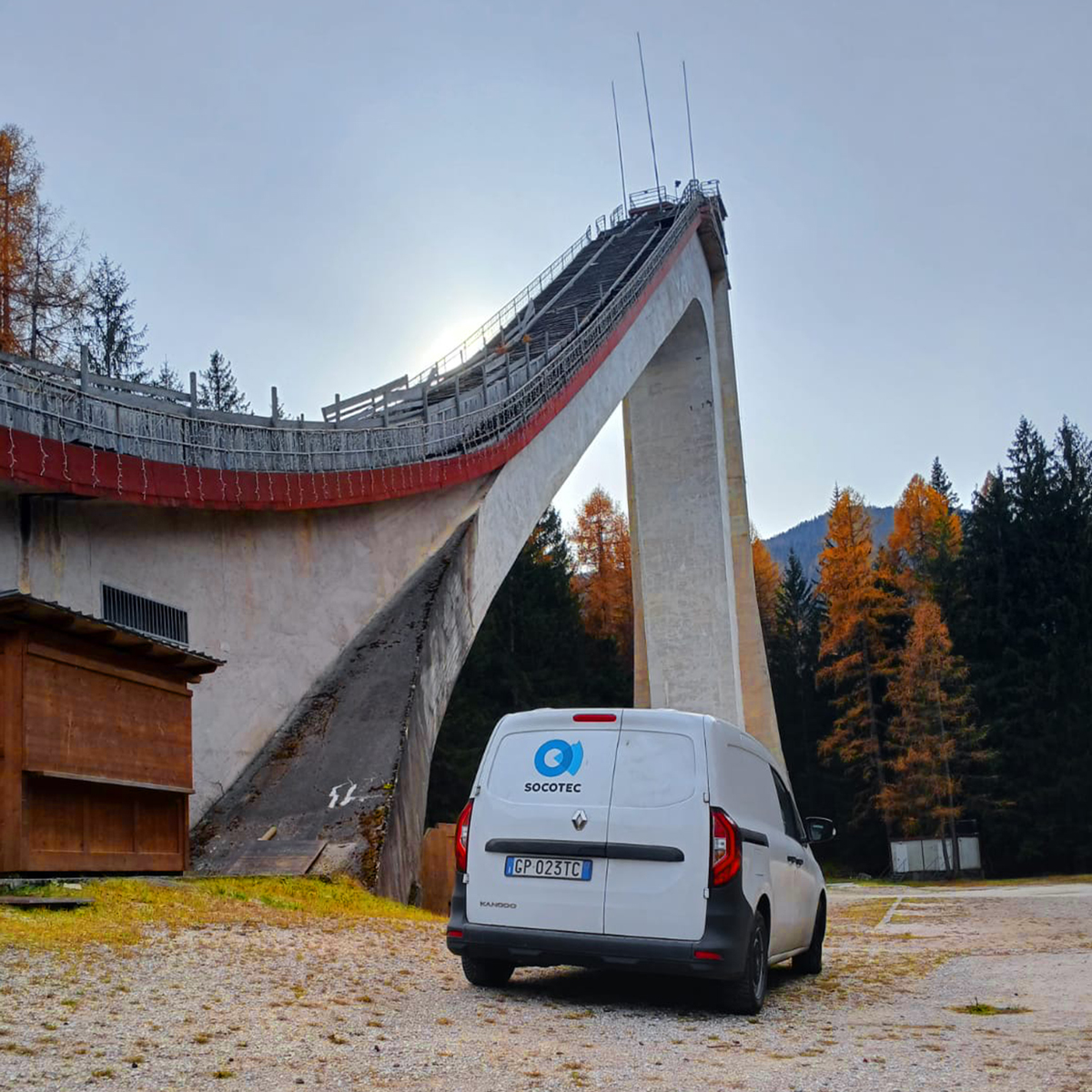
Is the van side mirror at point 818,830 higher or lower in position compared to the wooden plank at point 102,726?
lower

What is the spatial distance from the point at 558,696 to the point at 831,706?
10888 millimetres

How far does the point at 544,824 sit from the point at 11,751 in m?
4.49

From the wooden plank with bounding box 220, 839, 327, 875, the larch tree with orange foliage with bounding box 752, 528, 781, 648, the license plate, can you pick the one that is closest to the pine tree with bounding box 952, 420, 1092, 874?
the larch tree with orange foliage with bounding box 752, 528, 781, 648

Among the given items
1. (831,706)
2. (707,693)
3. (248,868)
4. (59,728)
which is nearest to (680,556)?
(707,693)

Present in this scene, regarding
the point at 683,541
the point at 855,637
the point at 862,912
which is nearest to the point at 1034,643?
the point at 855,637

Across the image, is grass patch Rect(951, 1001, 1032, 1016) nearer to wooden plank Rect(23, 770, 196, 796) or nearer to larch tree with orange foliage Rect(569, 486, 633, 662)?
wooden plank Rect(23, 770, 196, 796)

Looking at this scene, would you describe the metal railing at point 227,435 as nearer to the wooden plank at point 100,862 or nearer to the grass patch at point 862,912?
the wooden plank at point 100,862

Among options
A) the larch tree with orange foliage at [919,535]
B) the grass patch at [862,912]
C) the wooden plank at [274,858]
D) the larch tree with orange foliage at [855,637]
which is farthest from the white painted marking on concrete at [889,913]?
the larch tree with orange foliage at [919,535]

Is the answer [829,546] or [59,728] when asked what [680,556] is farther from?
[59,728]

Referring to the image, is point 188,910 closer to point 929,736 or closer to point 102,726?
point 102,726

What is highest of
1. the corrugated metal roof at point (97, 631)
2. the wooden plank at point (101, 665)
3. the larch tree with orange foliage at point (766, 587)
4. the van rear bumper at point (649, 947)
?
the larch tree with orange foliage at point (766, 587)

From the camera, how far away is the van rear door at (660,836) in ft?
20.5

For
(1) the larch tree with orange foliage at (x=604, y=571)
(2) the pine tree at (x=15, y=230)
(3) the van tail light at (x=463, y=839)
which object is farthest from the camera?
(1) the larch tree with orange foliage at (x=604, y=571)

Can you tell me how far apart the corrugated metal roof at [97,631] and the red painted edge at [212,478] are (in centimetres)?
156
